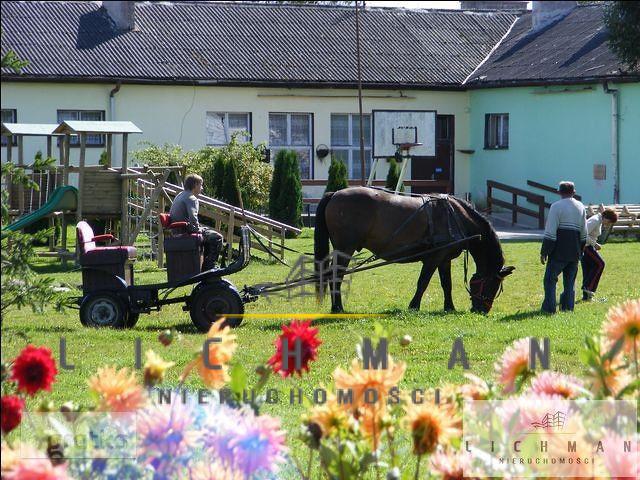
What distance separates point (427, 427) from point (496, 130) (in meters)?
34.8

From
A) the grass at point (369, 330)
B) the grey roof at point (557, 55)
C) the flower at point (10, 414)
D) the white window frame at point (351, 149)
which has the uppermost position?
the grey roof at point (557, 55)

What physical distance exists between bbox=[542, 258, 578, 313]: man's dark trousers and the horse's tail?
272cm

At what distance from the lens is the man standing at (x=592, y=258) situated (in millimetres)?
15883

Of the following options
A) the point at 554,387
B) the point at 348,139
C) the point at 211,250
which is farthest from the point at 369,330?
the point at 348,139

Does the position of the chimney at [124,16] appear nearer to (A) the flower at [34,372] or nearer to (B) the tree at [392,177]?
(B) the tree at [392,177]

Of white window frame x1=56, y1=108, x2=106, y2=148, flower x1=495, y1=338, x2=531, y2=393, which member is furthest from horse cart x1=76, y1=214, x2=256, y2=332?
white window frame x1=56, y1=108, x2=106, y2=148

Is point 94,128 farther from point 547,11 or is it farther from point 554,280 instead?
point 547,11

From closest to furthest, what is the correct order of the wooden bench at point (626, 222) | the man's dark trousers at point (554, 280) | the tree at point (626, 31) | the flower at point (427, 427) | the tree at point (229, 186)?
the flower at point (427, 427) → the man's dark trousers at point (554, 280) → the wooden bench at point (626, 222) → the tree at point (229, 186) → the tree at point (626, 31)

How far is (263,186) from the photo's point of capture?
30688mm

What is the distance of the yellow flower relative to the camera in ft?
10.4

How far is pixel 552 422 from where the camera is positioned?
121 inches

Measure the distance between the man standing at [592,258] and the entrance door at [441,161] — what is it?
69.3 ft

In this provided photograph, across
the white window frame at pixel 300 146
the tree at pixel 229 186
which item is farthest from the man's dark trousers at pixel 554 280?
the white window frame at pixel 300 146

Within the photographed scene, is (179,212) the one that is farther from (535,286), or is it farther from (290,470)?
(290,470)
